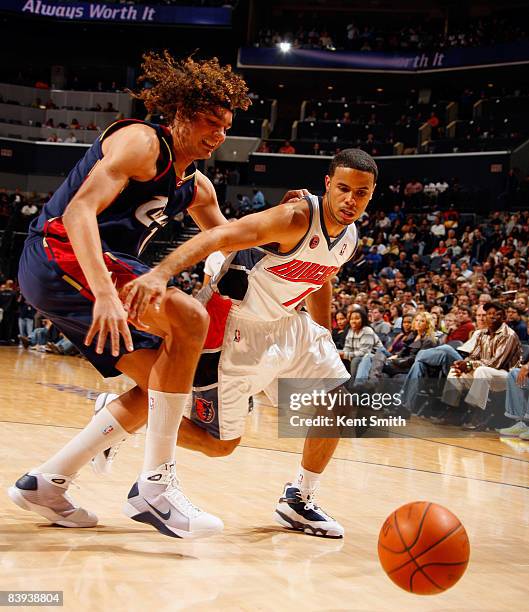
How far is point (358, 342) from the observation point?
30.9 ft

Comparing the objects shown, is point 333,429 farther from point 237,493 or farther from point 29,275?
point 29,275

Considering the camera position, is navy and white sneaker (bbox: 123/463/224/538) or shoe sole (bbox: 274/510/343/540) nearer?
navy and white sneaker (bbox: 123/463/224/538)

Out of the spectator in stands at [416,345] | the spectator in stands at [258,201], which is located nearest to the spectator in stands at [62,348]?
the spectator in stands at [416,345]

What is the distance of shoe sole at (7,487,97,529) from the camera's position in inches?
132

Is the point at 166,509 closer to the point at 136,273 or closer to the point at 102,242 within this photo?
the point at 136,273

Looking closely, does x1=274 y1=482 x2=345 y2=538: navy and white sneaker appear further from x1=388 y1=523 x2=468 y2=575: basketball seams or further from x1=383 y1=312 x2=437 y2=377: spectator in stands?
x1=383 y1=312 x2=437 y2=377: spectator in stands

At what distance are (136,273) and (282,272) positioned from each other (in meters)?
0.84

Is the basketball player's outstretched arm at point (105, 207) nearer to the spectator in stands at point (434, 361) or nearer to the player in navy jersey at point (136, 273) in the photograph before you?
the player in navy jersey at point (136, 273)

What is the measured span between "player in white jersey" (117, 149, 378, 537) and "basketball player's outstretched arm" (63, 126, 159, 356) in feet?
2.50

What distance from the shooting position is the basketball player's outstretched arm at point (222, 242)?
286 cm

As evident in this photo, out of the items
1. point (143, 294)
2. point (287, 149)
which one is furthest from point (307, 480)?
point (287, 149)

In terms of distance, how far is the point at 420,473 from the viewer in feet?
18.8

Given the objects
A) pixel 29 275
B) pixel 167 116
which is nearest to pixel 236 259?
pixel 167 116

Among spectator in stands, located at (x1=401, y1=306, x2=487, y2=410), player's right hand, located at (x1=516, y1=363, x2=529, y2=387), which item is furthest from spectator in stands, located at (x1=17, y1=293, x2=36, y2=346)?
player's right hand, located at (x1=516, y1=363, x2=529, y2=387)
